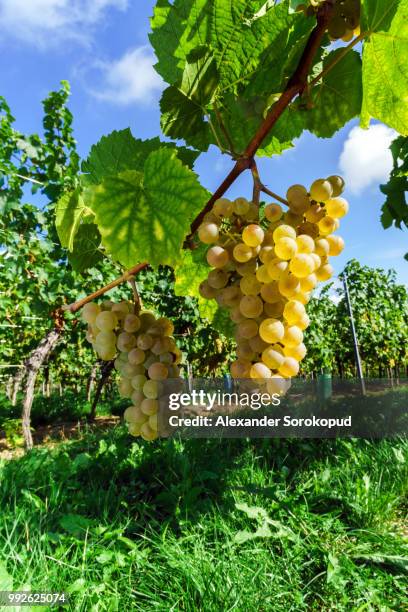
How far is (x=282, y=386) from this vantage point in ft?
1.41

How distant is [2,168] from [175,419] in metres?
4.42

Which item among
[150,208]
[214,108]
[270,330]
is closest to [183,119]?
[214,108]

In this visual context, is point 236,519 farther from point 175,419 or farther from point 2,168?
point 2,168

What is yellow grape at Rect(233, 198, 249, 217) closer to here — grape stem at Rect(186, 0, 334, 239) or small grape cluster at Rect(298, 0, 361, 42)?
grape stem at Rect(186, 0, 334, 239)

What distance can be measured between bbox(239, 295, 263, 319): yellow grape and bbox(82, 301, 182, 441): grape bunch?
13 centimetres

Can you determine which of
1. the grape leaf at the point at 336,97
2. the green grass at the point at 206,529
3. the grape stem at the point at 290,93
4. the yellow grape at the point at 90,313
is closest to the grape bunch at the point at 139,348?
the yellow grape at the point at 90,313

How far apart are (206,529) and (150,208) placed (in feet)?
8.92

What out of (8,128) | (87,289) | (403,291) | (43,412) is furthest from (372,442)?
(403,291)

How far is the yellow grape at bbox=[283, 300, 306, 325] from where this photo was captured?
0.47 metres

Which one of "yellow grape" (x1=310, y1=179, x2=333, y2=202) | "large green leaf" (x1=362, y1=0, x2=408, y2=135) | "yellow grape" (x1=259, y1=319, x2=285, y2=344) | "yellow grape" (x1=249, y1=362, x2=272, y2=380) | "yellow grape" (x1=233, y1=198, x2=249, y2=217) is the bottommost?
"yellow grape" (x1=249, y1=362, x2=272, y2=380)

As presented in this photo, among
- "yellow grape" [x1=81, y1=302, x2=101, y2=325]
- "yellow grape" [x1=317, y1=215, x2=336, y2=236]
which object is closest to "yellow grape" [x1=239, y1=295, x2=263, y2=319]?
"yellow grape" [x1=317, y1=215, x2=336, y2=236]

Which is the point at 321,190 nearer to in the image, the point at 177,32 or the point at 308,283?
the point at 308,283

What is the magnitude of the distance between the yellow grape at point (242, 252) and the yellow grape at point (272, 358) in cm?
10

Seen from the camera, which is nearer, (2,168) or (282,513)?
(282,513)
